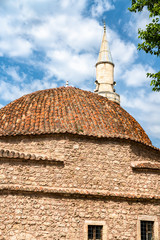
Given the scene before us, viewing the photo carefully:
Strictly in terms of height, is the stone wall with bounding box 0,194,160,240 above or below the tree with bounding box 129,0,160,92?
below

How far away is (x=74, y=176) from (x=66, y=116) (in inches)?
117

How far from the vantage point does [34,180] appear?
10617 mm

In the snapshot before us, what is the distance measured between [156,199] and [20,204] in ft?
18.2

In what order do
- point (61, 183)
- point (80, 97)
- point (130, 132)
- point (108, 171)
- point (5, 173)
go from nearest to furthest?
point (5, 173) < point (61, 183) < point (108, 171) < point (130, 132) < point (80, 97)

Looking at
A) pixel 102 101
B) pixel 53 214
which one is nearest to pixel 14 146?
pixel 53 214

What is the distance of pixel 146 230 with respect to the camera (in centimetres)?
1139

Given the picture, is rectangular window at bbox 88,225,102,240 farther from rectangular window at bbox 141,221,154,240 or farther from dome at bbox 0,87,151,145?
dome at bbox 0,87,151,145

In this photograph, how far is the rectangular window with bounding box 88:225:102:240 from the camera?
10625 millimetres

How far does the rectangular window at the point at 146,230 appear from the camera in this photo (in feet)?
37.2

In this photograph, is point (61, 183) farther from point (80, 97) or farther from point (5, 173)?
point (80, 97)

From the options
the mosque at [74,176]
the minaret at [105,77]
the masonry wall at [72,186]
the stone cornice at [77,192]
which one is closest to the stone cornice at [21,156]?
the mosque at [74,176]

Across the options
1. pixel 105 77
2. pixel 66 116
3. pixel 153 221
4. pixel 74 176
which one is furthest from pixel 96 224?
pixel 105 77

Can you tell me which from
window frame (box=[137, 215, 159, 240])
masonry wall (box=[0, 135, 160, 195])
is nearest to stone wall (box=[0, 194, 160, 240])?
window frame (box=[137, 215, 159, 240])

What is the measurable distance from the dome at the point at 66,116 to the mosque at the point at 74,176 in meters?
0.05
